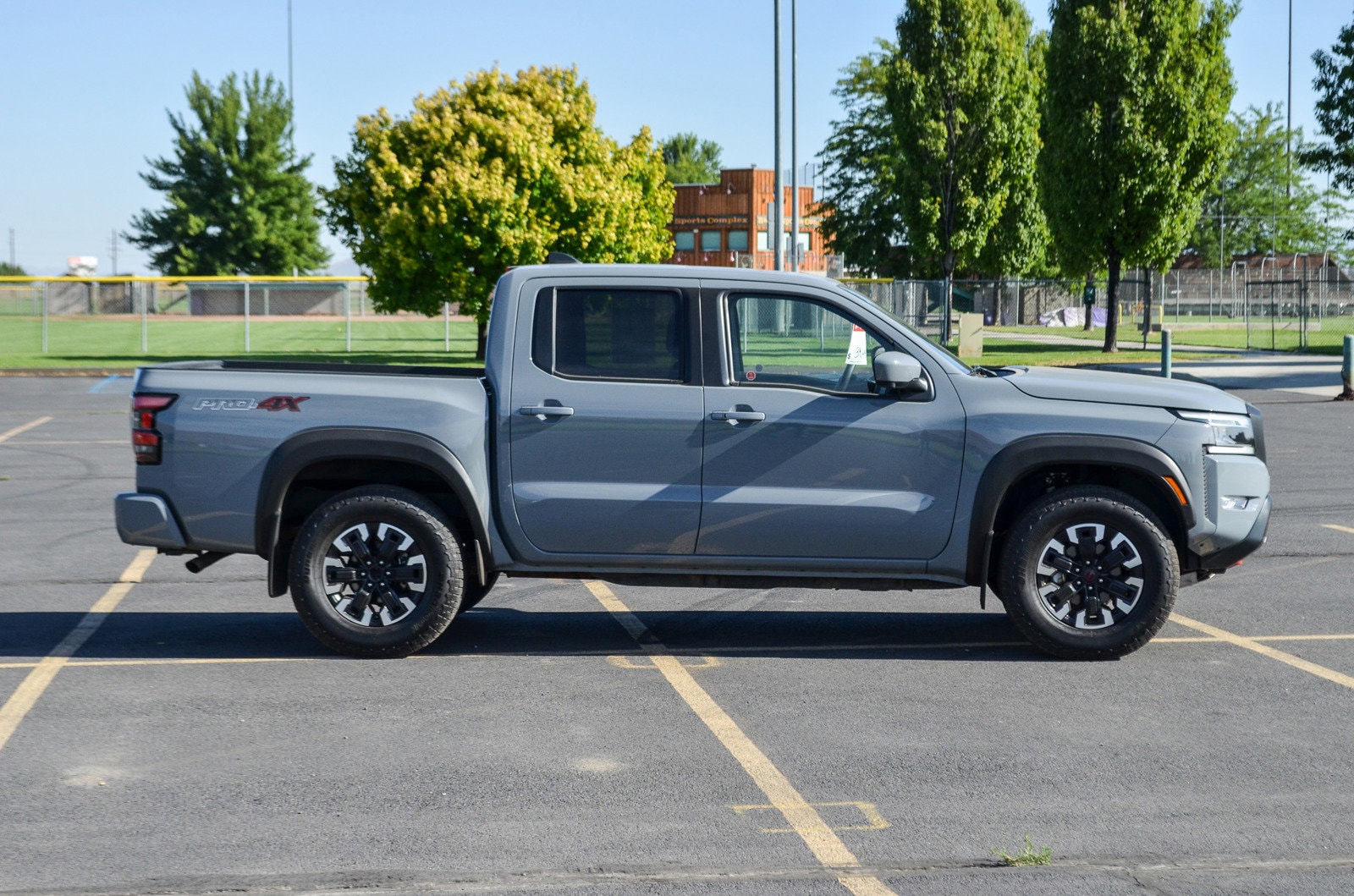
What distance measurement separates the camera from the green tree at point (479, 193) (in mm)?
31156

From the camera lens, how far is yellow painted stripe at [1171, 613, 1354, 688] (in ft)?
22.0

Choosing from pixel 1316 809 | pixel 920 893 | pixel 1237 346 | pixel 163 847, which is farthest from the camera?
pixel 1237 346

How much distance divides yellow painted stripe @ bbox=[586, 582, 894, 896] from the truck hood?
2118mm

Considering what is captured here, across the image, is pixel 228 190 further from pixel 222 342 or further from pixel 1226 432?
pixel 1226 432

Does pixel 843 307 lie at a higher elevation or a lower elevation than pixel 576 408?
higher

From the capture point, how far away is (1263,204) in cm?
9112

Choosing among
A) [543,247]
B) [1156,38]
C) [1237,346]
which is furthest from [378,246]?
[1237,346]

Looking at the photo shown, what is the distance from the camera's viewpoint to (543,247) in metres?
31.3

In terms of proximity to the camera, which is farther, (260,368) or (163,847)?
(260,368)

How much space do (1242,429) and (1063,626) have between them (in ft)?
4.12

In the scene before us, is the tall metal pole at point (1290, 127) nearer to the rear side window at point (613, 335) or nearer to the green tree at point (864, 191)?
the green tree at point (864, 191)

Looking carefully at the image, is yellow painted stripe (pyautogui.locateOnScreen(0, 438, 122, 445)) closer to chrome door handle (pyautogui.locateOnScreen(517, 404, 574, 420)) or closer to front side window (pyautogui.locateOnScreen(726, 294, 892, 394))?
chrome door handle (pyautogui.locateOnScreen(517, 404, 574, 420))

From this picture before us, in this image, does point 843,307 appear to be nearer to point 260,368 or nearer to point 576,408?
point 576,408

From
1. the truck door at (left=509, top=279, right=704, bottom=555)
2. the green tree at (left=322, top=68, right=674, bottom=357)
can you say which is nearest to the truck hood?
the truck door at (left=509, top=279, right=704, bottom=555)
